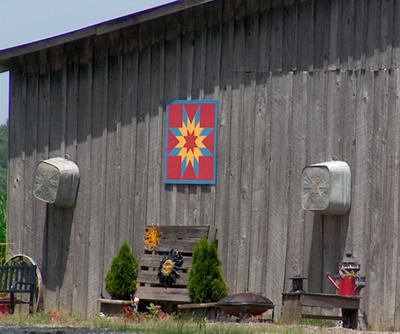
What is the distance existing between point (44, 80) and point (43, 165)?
1.41 meters

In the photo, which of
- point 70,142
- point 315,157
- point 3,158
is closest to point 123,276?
point 70,142

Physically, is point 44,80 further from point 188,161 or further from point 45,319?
point 45,319

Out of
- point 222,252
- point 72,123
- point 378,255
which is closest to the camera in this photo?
point 378,255

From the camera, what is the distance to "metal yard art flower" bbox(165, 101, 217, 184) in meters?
19.9

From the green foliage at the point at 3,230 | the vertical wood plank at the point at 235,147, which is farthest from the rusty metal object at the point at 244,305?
the green foliage at the point at 3,230

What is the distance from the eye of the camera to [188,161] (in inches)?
791

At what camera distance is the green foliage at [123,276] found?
66.1 feet

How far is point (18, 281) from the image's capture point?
68.7 ft

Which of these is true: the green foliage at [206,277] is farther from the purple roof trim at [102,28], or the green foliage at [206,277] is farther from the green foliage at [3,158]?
the green foliage at [3,158]

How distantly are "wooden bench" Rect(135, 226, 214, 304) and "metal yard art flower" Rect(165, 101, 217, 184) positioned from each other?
681 mm

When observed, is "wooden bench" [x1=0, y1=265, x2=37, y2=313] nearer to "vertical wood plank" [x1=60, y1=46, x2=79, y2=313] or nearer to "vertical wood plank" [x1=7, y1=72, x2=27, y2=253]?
"vertical wood plank" [x1=60, y1=46, x2=79, y2=313]

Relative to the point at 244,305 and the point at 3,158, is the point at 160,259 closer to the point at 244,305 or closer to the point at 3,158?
the point at 244,305

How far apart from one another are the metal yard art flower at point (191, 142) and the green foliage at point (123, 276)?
118 centimetres

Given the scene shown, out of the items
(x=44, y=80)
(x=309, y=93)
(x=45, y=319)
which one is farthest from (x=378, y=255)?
(x=44, y=80)
